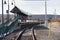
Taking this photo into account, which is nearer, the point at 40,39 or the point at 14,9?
the point at 40,39

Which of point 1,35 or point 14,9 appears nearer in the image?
point 1,35

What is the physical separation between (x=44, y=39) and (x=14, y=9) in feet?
97.1

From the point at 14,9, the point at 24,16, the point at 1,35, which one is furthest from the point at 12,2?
the point at 1,35

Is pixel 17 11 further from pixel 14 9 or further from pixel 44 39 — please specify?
pixel 44 39

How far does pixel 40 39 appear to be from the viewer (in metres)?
20.5

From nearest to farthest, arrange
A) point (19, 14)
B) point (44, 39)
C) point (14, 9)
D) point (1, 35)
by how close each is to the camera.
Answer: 1. point (44, 39)
2. point (1, 35)
3. point (14, 9)
4. point (19, 14)

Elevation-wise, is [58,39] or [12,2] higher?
[12,2]

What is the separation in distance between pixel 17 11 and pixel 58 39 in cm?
3001

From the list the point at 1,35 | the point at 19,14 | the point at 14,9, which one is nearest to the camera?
the point at 1,35

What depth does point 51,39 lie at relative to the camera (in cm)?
2058

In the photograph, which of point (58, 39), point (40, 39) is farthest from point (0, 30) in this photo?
point (58, 39)

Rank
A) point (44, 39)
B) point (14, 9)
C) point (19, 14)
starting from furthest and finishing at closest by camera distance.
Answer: point (19, 14)
point (14, 9)
point (44, 39)

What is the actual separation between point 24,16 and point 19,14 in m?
3.43

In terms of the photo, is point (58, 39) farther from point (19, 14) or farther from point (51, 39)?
point (19, 14)
